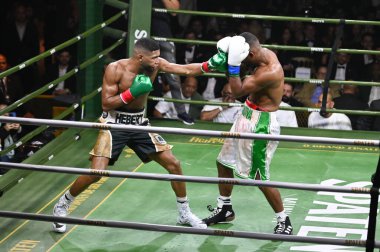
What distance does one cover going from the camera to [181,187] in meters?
5.30

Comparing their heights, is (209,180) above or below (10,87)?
above

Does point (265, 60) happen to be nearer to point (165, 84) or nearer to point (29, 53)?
point (165, 84)

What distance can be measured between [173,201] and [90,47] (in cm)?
219

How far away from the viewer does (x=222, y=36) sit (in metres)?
9.48

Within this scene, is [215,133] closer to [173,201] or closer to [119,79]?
[119,79]

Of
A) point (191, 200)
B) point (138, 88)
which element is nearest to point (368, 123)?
point (191, 200)

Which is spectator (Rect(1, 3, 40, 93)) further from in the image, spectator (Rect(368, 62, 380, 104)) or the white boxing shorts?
the white boxing shorts

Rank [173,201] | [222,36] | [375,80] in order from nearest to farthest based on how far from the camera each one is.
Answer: [173,201] < [375,80] < [222,36]

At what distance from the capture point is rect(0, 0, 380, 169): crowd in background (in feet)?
27.9

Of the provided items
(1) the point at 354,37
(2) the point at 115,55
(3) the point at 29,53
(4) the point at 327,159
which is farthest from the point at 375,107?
(3) the point at 29,53

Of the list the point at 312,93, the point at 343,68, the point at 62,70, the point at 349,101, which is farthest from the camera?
the point at 62,70

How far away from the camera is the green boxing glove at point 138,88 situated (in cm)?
484

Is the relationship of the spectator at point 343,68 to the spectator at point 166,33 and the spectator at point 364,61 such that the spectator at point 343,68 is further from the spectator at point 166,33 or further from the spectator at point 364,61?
the spectator at point 166,33

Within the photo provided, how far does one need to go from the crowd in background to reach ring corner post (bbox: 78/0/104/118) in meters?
0.84
